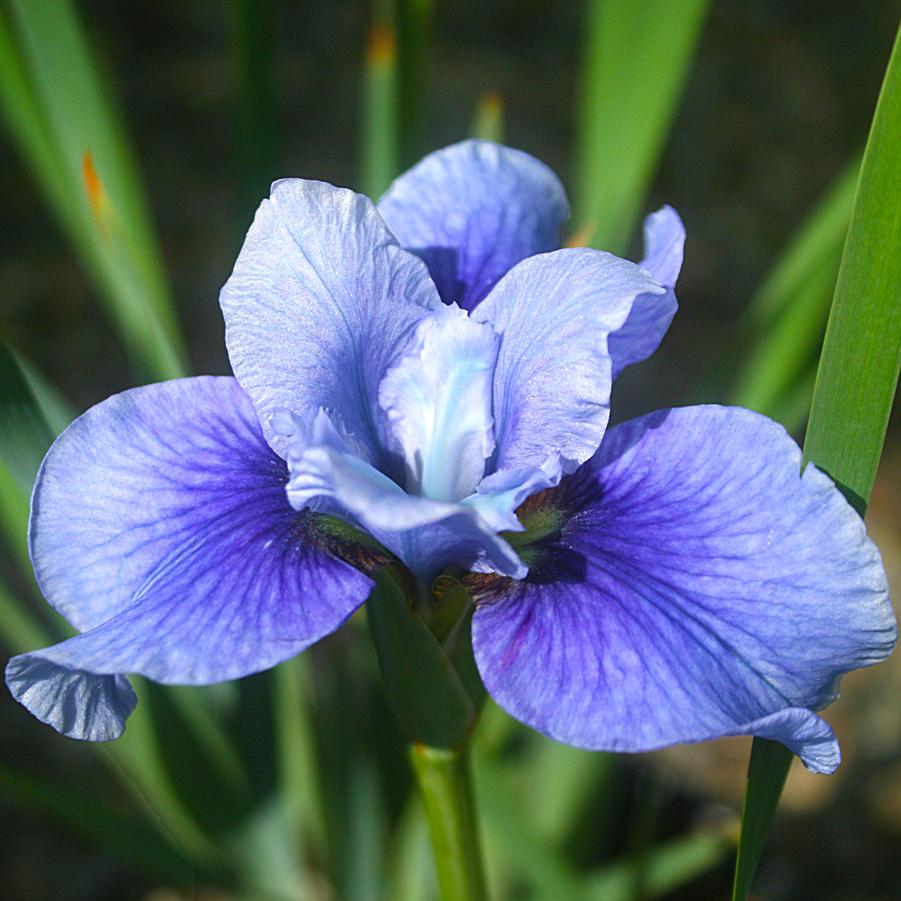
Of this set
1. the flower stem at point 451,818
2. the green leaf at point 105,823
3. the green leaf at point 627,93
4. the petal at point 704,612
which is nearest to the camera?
the petal at point 704,612

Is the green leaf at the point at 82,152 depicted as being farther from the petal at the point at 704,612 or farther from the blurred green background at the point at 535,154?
the blurred green background at the point at 535,154

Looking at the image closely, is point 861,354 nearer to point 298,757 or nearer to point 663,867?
point 663,867

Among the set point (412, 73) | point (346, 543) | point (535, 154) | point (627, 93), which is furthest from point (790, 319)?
point (535, 154)

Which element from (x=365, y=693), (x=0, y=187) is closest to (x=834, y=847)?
(x=365, y=693)

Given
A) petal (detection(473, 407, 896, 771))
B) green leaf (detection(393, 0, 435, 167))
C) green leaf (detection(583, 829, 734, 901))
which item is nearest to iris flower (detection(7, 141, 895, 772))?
petal (detection(473, 407, 896, 771))

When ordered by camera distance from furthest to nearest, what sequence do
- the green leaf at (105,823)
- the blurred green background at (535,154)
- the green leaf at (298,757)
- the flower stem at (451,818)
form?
1. the blurred green background at (535,154)
2. the green leaf at (298,757)
3. the green leaf at (105,823)
4. the flower stem at (451,818)

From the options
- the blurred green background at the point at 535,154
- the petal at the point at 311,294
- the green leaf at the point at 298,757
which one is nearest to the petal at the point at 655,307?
the petal at the point at 311,294
